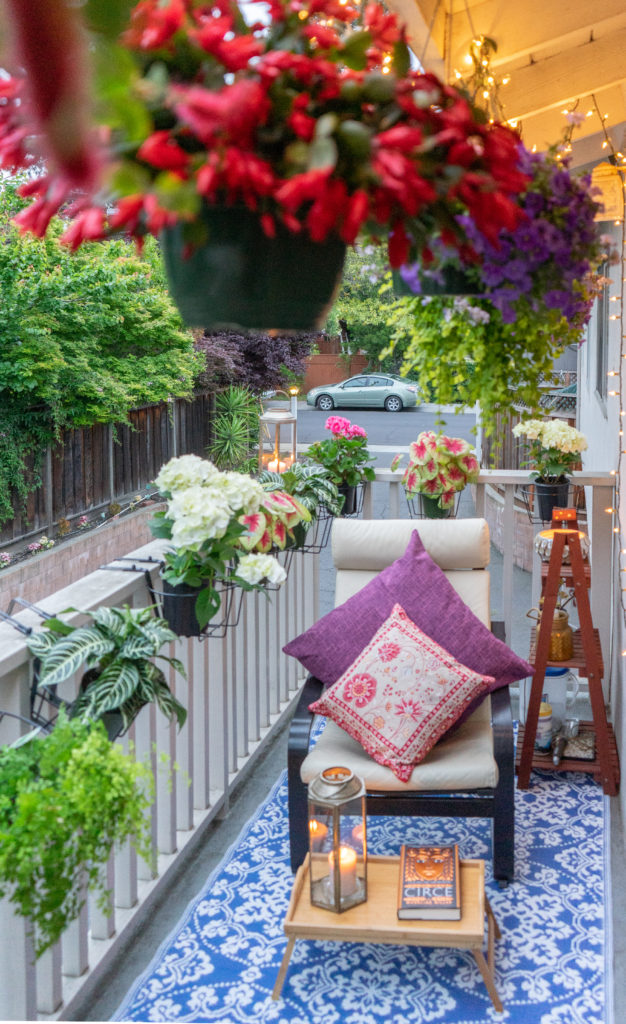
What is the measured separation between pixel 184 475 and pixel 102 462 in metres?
8.30

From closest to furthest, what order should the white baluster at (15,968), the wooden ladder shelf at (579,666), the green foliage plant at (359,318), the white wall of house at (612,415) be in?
1. the white baluster at (15,968)
2. the wooden ladder shelf at (579,666)
3. the white wall of house at (612,415)
4. the green foliage plant at (359,318)

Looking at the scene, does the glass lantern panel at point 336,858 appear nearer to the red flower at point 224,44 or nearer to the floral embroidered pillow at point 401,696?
the floral embroidered pillow at point 401,696

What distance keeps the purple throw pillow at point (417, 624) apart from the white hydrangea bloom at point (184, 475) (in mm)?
871

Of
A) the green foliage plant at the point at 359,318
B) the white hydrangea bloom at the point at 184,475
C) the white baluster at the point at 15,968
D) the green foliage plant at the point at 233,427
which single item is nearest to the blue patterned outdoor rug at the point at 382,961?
the white baluster at the point at 15,968

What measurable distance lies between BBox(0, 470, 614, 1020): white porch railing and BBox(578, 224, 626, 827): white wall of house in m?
0.23

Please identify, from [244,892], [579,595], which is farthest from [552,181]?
[579,595]

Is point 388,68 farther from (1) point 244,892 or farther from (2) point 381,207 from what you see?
(1) point 244,892

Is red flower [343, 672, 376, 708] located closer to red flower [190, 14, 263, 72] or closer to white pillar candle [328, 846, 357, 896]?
white pillar candle [328, 846, 357, 896]

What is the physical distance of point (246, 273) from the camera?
0.87 m

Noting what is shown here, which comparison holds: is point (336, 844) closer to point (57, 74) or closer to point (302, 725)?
point (302, 725)

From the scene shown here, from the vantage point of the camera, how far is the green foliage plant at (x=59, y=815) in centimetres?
132

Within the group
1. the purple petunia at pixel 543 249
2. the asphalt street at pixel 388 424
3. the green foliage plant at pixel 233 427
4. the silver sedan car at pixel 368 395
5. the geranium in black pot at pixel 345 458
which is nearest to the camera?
the purple petunia at pixel 543 249

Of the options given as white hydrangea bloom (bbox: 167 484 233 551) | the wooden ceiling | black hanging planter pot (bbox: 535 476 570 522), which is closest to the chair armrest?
white hydrangea bloom (bbox: 167 484 233 551)

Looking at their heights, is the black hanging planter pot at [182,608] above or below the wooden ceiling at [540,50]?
below
